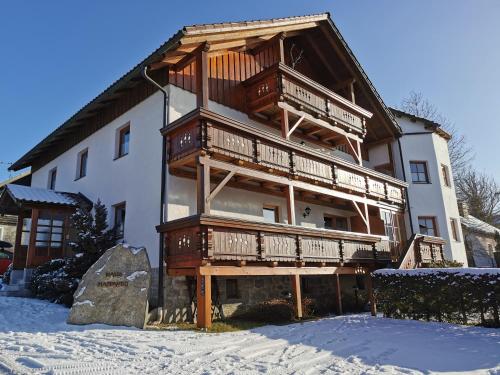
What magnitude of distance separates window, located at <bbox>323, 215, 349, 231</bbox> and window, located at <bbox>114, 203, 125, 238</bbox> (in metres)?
8.58

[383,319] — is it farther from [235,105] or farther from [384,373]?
[235,105]

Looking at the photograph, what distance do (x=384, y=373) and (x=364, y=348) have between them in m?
1.70

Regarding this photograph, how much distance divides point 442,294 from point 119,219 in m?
10.4

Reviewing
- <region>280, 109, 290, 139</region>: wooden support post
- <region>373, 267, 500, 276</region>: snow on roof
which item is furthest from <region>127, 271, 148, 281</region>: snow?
<region>373, 267, 500, 276</region>: snow on roof

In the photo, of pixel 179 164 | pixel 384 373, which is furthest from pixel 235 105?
pixel 384 373

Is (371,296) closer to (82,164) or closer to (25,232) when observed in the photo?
(82,164)

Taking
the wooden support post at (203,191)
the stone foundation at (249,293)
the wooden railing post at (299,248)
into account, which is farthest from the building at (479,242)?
the wooden support post at (203,191)

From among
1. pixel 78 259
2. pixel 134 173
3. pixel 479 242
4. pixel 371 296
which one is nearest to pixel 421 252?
pixel 371 296

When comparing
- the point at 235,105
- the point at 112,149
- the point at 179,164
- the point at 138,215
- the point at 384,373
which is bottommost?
the point at 384,373

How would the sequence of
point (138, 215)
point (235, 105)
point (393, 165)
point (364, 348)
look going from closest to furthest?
point (364, 348)
point (138, 215)
point (235, 105)
point (393, 165)

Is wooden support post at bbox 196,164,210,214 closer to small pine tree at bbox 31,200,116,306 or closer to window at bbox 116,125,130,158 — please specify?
small pine tree at bbox 31,200,116,306

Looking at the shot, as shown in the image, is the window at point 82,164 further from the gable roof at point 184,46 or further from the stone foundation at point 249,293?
the stone foundation at point 249,293

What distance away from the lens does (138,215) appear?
499 inches

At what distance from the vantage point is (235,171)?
11156 mm
